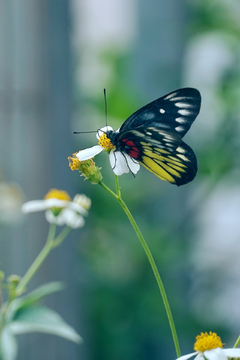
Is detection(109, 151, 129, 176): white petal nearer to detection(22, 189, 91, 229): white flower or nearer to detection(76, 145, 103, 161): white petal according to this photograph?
detection(76, 145, 103, 161): white petal

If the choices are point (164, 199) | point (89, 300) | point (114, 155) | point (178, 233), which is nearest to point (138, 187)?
point (164, 199)

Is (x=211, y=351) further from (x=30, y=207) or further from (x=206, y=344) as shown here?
(x=30, y=207)

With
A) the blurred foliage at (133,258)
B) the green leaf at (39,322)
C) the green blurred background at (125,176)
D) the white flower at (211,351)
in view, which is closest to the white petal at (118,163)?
the white flower at (211,351)

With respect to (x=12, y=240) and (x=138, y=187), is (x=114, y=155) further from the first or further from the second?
(x=138, y=187)

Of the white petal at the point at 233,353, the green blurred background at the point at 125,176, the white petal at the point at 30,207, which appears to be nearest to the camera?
the white petal at the point at 233,353

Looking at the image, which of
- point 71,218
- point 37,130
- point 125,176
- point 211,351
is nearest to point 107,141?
point 211,351

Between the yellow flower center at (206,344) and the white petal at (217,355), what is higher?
the white petal at (217,355)

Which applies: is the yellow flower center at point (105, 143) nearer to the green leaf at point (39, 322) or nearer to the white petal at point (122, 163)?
the white petal at point (122, 163)
